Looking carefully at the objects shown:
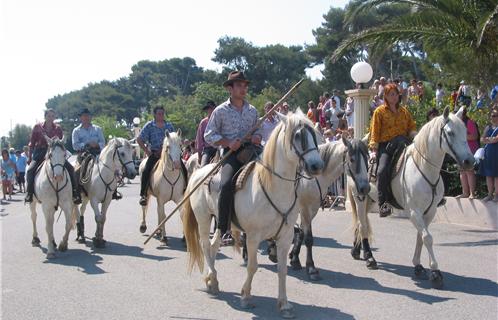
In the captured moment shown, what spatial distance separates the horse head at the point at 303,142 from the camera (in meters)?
5.35

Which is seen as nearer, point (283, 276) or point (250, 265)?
point (283, 276)

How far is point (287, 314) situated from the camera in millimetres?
5770

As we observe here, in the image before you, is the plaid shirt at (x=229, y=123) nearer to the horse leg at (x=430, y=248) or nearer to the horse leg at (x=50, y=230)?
the horse leg at (x=430, y=248)

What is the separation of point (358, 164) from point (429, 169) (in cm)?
111

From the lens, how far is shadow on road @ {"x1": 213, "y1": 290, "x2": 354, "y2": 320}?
5816 millimetres

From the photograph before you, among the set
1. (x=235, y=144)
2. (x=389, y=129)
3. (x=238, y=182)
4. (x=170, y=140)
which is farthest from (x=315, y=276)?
(x=170, y=140)

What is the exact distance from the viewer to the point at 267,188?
19.4ft

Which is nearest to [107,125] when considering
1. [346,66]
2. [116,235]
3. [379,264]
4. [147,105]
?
[147,105]

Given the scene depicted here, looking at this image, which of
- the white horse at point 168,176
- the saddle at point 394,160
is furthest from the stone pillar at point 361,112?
the saddle at point 394,160

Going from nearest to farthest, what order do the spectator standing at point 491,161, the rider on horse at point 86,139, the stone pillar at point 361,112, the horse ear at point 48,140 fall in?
1. the horse ear at point 48,140
2. the spectator standing at point 491,161
3. the rider on horse at point 86,139
4. the stone pillar at point 361,112

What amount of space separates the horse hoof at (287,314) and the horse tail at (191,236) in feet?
6.09

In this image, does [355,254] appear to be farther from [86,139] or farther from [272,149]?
[86,139]

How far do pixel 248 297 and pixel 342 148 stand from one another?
9.64ft

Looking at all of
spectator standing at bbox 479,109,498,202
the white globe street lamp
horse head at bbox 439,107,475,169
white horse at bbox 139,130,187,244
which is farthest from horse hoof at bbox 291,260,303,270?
the white globe street lamp
